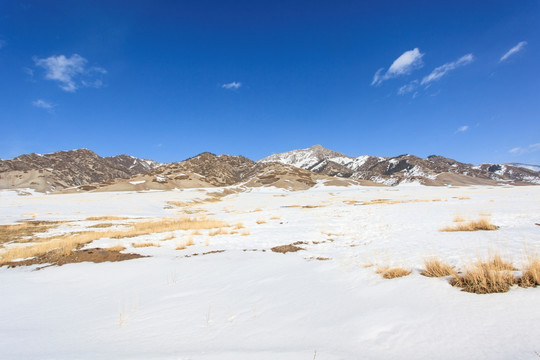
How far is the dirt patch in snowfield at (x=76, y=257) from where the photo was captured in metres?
9.87

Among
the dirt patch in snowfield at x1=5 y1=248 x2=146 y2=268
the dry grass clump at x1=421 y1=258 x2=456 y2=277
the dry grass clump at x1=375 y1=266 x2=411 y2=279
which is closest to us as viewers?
the dry grass clump at x1=421 y1=258 x2=456 y2=277

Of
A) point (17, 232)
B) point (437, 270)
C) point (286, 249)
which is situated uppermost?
point (17, 232)

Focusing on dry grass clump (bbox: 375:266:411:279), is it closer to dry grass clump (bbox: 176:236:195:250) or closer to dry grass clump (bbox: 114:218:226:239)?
dry grass clump (bbox: 176:236:195:250)

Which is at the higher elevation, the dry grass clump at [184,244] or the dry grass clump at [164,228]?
the dry grass clump at [164,228]

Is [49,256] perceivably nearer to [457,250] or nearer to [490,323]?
→ [490,323]

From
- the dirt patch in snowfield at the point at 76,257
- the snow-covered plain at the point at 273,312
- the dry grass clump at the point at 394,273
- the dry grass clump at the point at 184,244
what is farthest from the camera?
the dry grass clump at the point at 184,244

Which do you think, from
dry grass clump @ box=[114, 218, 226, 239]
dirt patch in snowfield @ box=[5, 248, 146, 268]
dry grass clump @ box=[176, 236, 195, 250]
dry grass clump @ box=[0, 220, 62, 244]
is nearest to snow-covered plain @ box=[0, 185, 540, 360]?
dirt patch in snowfield @ box=[5, 248, 146, 268]

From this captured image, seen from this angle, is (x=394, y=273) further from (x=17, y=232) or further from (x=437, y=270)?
(x=17, y=232)

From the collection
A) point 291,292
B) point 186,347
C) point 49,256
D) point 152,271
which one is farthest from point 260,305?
point 49,256

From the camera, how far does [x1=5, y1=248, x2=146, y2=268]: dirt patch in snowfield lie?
9.87 meters

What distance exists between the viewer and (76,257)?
10.2 m

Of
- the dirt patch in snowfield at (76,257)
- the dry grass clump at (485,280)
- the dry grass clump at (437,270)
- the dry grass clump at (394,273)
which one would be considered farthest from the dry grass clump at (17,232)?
the dry grass clump at (485,280)

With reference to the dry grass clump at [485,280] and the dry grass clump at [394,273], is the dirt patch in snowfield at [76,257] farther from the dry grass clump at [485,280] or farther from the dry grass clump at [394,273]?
the dry grass clump at [485,280]

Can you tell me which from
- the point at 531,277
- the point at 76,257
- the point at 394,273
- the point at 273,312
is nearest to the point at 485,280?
the point at 531,277
